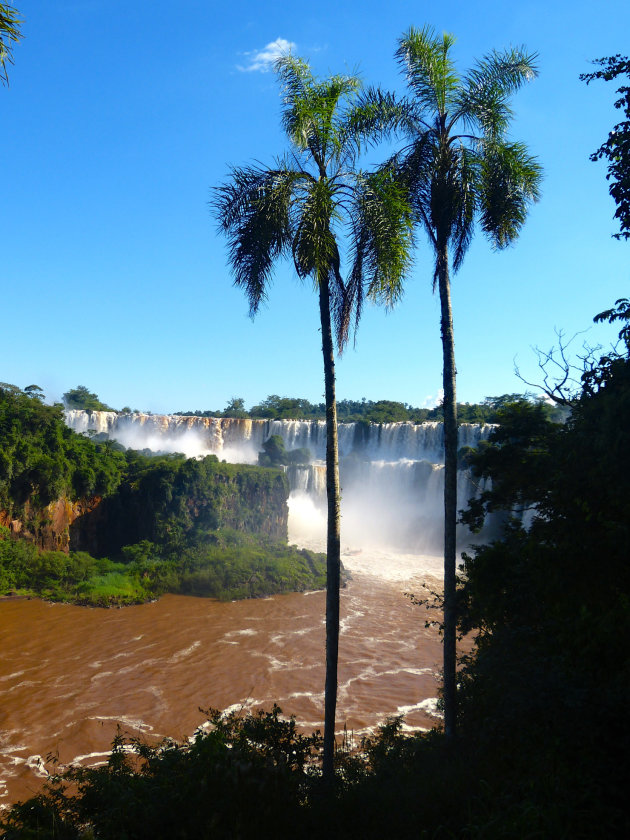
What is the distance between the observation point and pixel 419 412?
206 feet

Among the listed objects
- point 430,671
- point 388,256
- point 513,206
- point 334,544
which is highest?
point 513,206

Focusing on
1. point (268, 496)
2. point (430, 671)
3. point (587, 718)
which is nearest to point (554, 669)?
point (587, 718)

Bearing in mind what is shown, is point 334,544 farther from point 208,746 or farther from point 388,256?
point 388,256

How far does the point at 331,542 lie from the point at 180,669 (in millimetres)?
11645

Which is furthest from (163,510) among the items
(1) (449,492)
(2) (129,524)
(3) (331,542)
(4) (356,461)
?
(1) (449,492)

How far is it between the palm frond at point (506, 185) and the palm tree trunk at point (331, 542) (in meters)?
2.48

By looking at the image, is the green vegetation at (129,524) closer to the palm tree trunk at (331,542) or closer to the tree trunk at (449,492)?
the palm tree trunk at (331,542)

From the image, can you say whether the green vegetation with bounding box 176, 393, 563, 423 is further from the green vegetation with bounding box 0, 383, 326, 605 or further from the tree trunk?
the tree trunk

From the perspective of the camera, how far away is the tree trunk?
6824 millimetres

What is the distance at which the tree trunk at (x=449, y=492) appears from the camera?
22.4 feet

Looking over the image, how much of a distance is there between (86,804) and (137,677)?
11.5m

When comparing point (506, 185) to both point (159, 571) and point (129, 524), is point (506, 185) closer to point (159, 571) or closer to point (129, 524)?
point (159, 571)

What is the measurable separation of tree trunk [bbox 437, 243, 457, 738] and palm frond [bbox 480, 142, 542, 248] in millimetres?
776

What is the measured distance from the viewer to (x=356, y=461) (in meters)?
41.4
